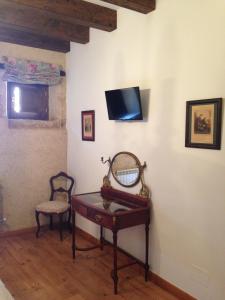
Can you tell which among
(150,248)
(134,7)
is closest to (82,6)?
(134,7)

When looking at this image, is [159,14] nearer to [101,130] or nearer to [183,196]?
[101,130]

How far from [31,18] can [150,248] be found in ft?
8.82

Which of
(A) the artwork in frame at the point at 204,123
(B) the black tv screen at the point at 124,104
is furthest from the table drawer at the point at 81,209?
(A) the artwork in frame at the point at 204,123

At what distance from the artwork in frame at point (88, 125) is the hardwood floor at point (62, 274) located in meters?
1.39

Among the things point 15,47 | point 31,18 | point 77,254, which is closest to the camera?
point 31,18

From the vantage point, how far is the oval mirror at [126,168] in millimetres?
2879

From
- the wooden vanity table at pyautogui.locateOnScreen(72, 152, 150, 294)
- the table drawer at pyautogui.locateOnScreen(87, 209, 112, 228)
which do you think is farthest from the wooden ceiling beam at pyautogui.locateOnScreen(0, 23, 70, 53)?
the table drawer at pyautogui.locateOnScreen(87, 209, 112, 228)

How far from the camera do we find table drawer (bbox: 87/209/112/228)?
2551 millimetres

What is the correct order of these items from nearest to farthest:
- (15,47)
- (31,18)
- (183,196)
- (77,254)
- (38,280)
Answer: (183,196) → (38,280) → (31,18) → (77,254) → (15,47)

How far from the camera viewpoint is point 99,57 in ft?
11.1

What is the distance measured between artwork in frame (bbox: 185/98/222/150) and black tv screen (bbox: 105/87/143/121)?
0.54 meters

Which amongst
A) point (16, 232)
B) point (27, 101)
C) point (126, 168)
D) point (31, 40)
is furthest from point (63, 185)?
point (31, 40)

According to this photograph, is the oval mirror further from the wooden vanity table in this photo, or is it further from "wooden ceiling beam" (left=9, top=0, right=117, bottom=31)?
"wooden ceiling beam" (left=9, top=0, right=117, bottom=31)

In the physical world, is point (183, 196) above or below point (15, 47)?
below
